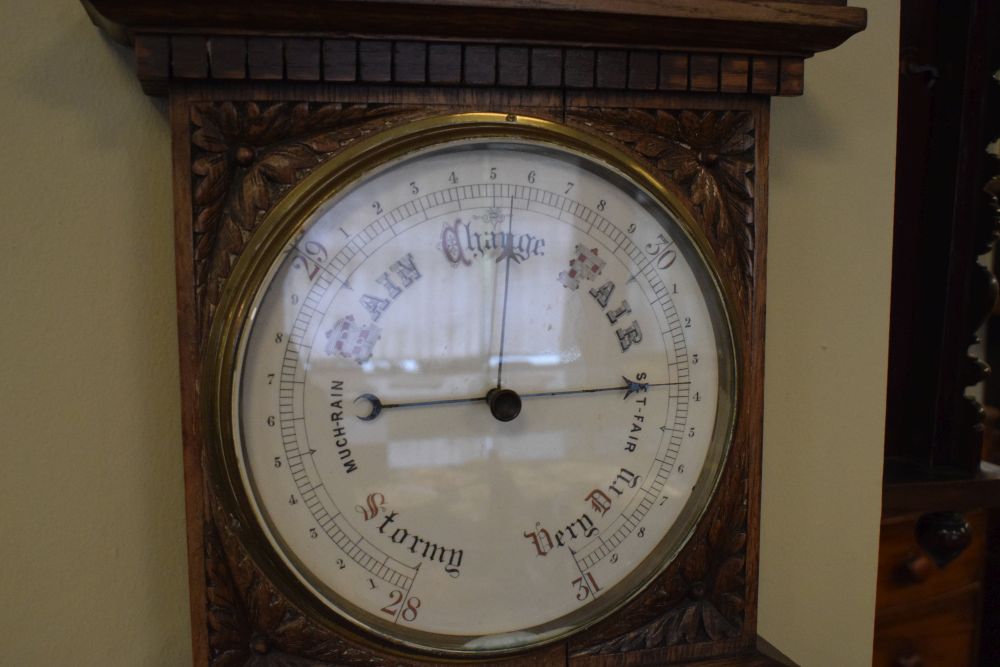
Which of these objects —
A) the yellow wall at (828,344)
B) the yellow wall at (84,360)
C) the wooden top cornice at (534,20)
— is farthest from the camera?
the yellow wall at (828,344)

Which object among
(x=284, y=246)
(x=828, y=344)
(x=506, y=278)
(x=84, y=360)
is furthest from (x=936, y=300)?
(x=84, y=360)

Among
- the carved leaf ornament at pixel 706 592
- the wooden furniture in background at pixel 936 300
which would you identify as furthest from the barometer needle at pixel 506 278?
the wooden furniture in background at pixel 936 300

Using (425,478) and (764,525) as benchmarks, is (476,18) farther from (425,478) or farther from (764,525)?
(764,525)

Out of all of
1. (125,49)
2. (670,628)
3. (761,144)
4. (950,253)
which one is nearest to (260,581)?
(670,628)

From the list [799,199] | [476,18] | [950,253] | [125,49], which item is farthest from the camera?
[950,253]

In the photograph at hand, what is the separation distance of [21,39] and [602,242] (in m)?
0.56

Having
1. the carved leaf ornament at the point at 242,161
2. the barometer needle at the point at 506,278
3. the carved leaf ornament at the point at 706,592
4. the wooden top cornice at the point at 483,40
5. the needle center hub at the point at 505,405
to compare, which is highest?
the wooden top cornice at the point at 483,40

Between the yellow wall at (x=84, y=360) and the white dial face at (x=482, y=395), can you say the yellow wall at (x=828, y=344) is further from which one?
the yellow wall at (x=84, y=360)

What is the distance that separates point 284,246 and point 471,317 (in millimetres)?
174

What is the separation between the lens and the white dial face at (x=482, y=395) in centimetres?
72

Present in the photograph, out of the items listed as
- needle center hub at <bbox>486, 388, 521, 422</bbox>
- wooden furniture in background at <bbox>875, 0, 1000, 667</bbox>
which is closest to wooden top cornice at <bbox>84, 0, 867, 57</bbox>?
needle center hub at <bbox>486, 388, 521, 422</bbox>

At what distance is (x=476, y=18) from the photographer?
0.68 meters

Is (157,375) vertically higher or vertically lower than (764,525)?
higher

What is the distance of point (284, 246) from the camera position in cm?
70
